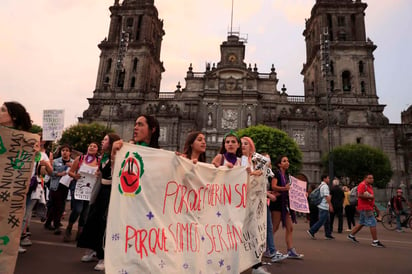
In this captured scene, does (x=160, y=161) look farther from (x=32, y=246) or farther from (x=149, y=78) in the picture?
(x=149, y=78)

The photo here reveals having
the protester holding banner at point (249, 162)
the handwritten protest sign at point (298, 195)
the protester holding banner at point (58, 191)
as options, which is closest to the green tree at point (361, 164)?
the handwritten protest sign at point (298, 195)

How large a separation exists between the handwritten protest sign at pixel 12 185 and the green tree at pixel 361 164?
3337 cm

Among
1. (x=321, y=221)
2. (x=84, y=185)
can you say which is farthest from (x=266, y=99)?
(x=84, y=185)

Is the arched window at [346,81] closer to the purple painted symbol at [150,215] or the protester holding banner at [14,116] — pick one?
the purple painted symbol at [150,215]

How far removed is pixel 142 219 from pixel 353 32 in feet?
155

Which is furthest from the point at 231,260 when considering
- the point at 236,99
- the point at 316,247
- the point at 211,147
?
the point at 236,99

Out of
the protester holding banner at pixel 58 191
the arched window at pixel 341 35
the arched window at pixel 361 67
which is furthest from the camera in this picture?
the arched window at pixel 341 35

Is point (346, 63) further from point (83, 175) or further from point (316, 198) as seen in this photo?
point (83, 175)

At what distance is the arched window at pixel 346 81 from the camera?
39094mm

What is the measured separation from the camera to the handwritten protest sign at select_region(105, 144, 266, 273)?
3.08 m

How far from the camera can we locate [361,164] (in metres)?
30.9

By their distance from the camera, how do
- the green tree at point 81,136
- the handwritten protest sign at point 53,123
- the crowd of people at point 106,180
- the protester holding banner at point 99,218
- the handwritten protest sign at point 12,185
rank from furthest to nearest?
the green tree at point 81,136 < the handwritten protest sign at point 53,123 < the protester holding banner at point 99,218 < the crowd of people at point 106,180 < the handwritten protest sign at point 12,185

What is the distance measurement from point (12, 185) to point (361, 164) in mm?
33978

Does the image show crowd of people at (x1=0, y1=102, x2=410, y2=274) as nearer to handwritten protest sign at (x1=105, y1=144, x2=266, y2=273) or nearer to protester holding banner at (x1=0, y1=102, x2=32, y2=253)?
protester holding banner at (x1=0, y1=102, x2=32, y2=253)
